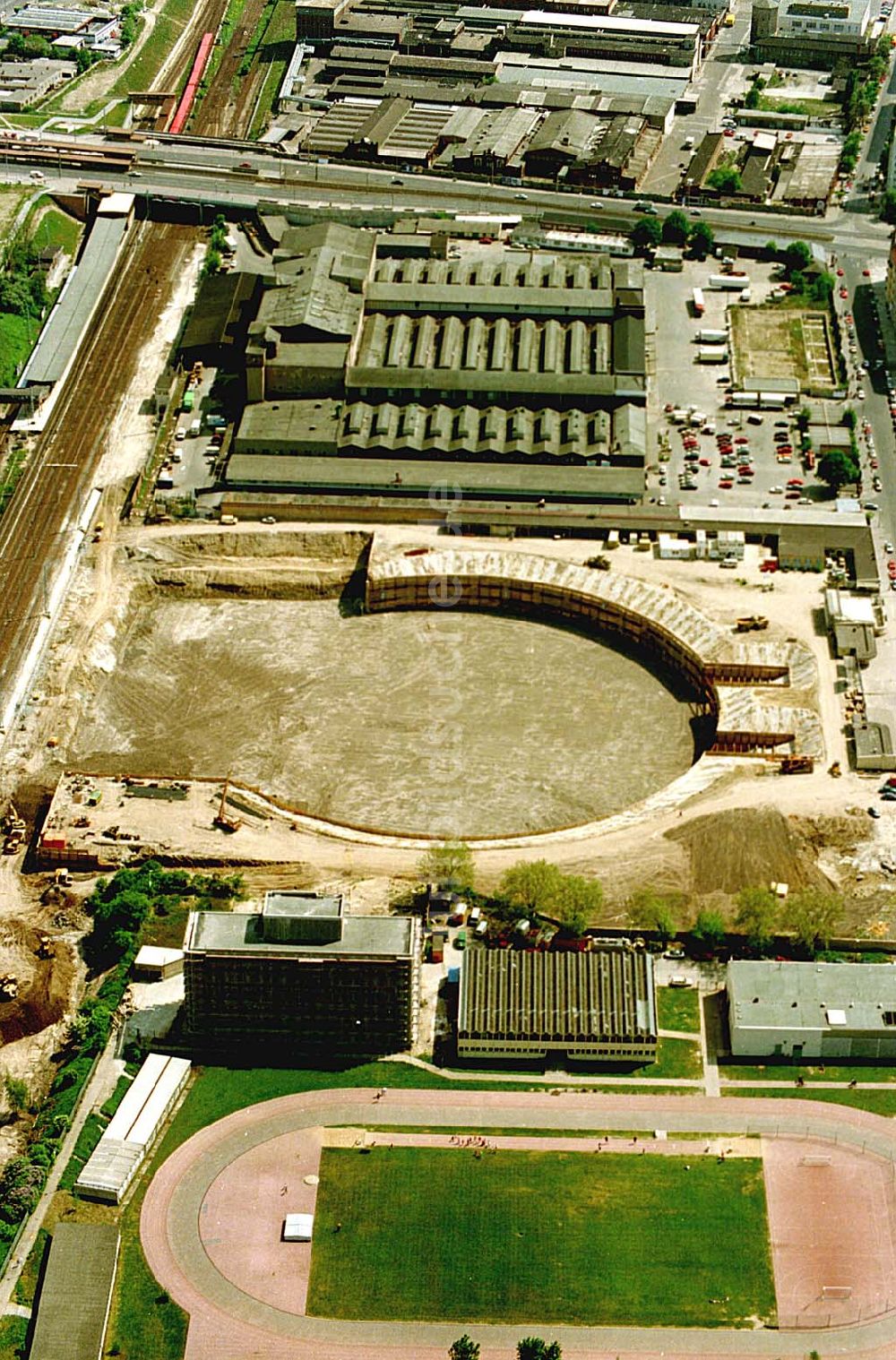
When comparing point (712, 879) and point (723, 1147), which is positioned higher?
point (712, 879)

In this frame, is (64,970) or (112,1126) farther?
(64,970)

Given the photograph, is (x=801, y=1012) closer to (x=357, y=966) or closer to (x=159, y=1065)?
(x=357, y=966)

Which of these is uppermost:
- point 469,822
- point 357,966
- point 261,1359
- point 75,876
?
point 469,822

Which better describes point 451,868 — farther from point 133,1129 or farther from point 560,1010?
point 133,1129

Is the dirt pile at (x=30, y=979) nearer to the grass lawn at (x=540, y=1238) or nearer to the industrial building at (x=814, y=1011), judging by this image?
the grass lawn at (x=540, y=1238)

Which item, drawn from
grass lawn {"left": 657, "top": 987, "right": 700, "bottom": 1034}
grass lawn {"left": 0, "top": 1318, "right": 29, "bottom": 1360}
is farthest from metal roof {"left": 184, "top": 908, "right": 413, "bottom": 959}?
grass lawn {"left": 0, "top": 1318, "right": 29, "bottom": 1360}

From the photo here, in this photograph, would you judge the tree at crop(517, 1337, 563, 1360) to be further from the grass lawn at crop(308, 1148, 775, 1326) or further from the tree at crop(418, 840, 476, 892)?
the tree at crop(418, 840, 476, 892)

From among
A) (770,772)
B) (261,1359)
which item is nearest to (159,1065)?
(261,1359)
